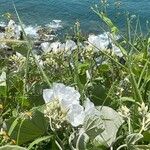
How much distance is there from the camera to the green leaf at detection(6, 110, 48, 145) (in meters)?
1.28

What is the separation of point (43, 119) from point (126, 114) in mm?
169

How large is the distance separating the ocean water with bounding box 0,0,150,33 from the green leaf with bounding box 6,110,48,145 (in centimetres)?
912

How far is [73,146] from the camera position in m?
1.23

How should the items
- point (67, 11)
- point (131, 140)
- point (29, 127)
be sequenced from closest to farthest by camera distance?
point (131, 140) < point (29, 127) < point (67, 11)

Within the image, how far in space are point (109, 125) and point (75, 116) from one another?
208 millimetres

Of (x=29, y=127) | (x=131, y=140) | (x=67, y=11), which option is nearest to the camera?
(x=131, y=140)

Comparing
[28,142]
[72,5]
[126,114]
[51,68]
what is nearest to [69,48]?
[51,68]

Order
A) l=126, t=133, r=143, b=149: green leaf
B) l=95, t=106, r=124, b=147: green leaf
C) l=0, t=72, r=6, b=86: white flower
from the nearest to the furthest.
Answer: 1. l=126, t=133, r=143, b=149: green leaf
2. l=95, t=106, r=124, b=147: green leaf
3. l=0, t=72, r=6, b=86: white flower

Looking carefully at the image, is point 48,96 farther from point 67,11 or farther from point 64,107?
Answer: point 67,11

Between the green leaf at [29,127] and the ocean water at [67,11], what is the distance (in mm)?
9122

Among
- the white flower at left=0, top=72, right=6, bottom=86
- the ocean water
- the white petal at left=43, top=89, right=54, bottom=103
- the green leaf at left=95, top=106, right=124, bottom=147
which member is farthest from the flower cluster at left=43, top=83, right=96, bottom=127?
the ocean water

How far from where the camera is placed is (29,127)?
130 cm

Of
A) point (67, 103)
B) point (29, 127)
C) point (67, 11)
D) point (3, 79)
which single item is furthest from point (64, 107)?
point (67, 11)

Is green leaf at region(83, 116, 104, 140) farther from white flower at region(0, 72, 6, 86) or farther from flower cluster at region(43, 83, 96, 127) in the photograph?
white flower at region(0, 72, 6, 86)
